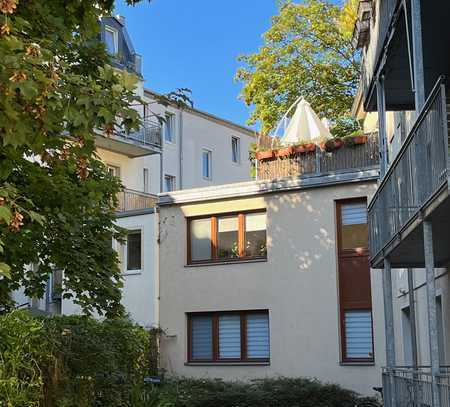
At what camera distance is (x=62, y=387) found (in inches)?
503

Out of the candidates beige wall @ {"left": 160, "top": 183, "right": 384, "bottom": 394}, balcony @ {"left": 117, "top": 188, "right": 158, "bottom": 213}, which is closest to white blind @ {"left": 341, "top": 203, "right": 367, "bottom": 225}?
beige wall @ {"left": 160, "top": 183, "right": 384, "bottom": 394}

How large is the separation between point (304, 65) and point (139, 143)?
794cm

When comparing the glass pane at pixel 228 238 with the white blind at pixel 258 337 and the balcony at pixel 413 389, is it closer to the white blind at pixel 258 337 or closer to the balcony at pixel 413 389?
the white blind at pixel 258 337

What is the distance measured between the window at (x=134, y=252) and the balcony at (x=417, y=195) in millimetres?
14191

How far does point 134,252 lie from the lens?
2673 centimetres

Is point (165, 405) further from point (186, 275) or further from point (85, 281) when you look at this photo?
point (186, 275)

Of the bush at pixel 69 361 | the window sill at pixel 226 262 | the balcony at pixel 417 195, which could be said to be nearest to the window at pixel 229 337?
the window sill at pixel 226 262

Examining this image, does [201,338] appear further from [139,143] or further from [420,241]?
[420,241]

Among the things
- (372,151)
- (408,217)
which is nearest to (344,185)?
(372,151)

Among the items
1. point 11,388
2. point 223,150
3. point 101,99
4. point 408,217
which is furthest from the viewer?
point 223,150

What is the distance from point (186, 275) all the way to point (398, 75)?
13.1m

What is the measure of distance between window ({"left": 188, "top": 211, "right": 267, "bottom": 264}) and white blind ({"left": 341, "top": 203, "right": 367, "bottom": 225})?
8.36 feet

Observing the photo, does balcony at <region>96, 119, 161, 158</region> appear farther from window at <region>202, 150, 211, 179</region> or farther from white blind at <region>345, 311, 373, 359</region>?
white blind at <region>345, 311, 373, 359</region>

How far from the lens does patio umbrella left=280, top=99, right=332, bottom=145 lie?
79.6ft
